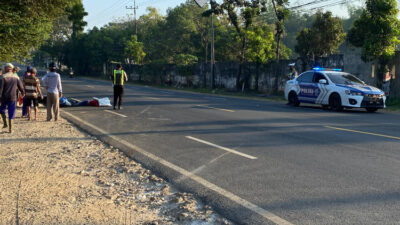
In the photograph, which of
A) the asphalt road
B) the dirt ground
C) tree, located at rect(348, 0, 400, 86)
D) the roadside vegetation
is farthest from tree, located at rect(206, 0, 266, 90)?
the dirt ground

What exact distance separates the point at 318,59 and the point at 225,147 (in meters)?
19.9

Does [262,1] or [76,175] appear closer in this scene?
[76,175]

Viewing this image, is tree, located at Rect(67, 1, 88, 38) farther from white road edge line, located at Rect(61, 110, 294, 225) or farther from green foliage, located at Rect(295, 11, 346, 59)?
white road edge line, located at Rect(61, 110, 294, 225)

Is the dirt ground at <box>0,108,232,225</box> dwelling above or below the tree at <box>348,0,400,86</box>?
below

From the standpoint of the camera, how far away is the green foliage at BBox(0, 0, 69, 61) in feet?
38.0

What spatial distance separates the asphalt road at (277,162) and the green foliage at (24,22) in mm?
3188

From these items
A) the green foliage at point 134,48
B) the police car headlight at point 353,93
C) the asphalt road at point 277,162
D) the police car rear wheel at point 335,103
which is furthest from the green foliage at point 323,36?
the green foliage at point 134,48

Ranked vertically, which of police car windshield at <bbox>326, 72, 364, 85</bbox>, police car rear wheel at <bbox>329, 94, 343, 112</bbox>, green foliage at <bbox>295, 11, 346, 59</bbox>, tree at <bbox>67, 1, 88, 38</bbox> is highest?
tree at <bbox>67, 1, 88, 38</bbox>

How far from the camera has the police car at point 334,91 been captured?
15.8 meters

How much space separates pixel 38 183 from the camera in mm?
5875

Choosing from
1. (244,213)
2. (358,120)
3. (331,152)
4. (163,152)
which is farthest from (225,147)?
(358,120)

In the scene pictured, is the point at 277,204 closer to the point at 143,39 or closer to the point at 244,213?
the point at 244,213

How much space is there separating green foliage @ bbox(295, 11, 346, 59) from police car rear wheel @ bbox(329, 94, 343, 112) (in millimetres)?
11006

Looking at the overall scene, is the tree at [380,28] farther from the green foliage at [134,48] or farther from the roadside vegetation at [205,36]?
the green foliage at [134,48]
